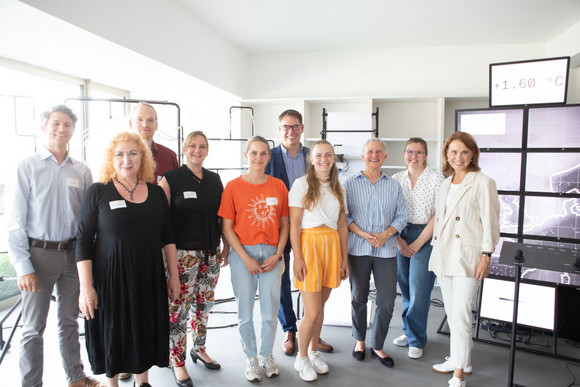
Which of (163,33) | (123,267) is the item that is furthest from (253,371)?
(163,33)

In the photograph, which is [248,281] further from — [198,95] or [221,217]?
[198,95]

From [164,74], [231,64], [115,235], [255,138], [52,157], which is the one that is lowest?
[115,235]

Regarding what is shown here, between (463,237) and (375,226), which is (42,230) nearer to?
(375,226)

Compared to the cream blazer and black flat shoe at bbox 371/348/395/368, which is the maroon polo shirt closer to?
the cream blazer

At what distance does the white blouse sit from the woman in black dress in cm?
170

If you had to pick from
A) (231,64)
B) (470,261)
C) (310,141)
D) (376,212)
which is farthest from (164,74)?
(470,261)

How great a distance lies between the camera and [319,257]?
2.24 m

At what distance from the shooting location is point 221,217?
7.44ft

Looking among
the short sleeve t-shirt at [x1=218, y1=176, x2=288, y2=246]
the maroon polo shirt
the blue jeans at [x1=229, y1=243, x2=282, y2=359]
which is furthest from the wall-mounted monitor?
the maroon polo shirt

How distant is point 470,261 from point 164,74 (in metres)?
3.37

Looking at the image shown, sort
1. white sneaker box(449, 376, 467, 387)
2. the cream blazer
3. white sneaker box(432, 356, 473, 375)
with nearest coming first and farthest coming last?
1. the cream blazer
2. white sneaker box(449, 376, 467, 387)
3. white sneaker box(432, 356, 473, 375)

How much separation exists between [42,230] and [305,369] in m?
1.74

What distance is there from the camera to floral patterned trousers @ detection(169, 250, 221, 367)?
86.3 inches

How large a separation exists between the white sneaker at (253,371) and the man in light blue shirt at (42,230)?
45.0 inches
